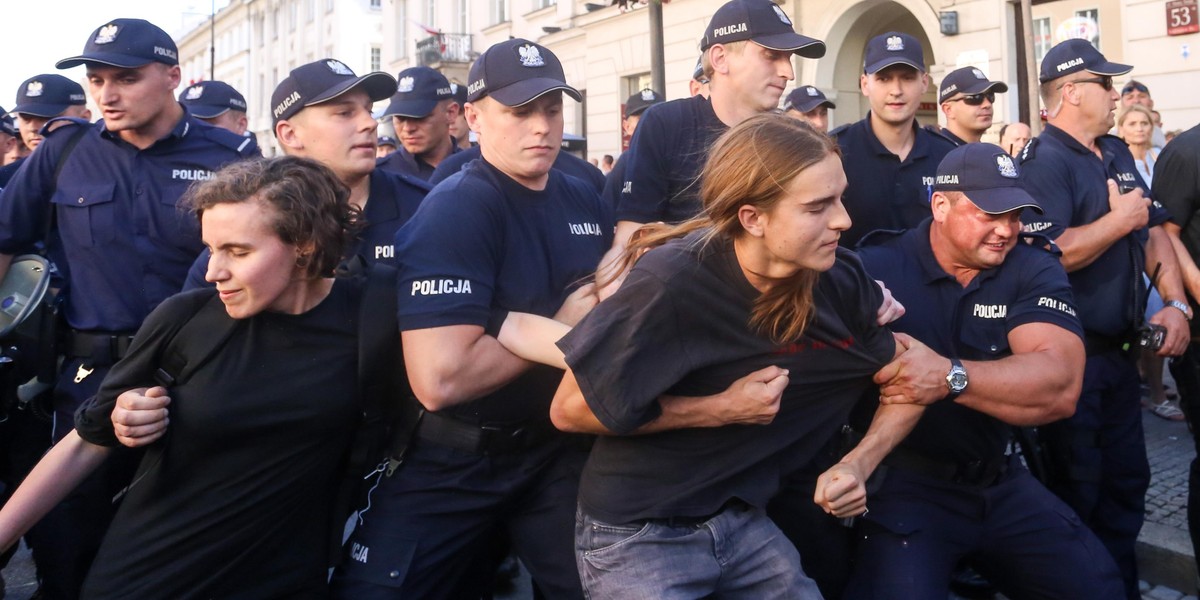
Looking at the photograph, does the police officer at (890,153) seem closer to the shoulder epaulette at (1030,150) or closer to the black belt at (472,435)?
the shoulder epaulette at (1030,150)

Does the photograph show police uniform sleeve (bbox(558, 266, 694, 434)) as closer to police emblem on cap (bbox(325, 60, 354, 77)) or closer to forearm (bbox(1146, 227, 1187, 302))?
police emblem on cap (bbox(325, 60, 354, 77))

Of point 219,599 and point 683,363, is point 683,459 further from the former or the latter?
point 219,599

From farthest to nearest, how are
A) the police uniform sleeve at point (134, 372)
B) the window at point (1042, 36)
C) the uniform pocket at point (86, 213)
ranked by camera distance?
the window at point (1042, 36) → the uniform pocket at point (86, 213) → the police uniform sleeve at point (134, 372)

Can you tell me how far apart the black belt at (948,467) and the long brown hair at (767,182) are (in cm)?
100

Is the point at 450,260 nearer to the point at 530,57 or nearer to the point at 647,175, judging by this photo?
the point at 530,57

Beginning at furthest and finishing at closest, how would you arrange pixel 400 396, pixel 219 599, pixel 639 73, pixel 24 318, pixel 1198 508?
pixel 639 73
pixel 1198 508
pixel 24 318
pixel 400 396
pixel 219 599

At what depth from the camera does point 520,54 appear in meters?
3.05

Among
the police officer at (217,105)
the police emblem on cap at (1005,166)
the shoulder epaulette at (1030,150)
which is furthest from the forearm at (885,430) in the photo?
the police officer at (217,105)

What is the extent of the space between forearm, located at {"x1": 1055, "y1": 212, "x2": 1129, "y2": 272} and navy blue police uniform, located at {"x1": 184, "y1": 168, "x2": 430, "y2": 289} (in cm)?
254

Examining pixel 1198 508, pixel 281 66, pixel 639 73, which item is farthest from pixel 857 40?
pixel 281 66

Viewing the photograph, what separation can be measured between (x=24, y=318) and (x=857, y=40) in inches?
570

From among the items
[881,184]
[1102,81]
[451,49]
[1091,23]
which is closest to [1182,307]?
[1102,81]

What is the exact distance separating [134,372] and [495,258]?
38.4 inches

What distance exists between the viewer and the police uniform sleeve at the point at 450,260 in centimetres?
264
